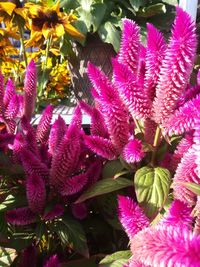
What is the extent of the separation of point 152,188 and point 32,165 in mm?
175

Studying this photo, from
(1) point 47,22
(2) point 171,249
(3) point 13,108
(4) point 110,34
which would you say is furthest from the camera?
(4) point 110,34

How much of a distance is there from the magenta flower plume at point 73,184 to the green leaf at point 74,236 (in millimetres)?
46

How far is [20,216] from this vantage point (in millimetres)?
597

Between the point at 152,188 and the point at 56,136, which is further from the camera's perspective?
the point at 56,136

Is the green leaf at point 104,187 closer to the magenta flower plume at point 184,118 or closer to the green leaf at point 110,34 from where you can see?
the magenta flower plume at point 184,118

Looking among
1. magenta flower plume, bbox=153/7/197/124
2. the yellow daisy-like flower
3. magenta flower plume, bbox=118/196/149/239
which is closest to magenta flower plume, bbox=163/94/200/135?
magenta flower plume, bbox=153/7/197/124

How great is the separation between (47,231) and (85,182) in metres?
0.13

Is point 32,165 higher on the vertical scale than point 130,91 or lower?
lower

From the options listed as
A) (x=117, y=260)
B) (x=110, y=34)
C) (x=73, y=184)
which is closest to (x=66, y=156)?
(x=73, y=184)

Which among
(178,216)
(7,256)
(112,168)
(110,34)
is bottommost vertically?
(110,34)

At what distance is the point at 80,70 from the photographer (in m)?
2.24

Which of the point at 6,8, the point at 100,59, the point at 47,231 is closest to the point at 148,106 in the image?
the point at 47,231

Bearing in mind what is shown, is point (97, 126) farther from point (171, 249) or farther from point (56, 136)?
point (171, 249)

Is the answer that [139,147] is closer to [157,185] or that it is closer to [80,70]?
[157,185]
